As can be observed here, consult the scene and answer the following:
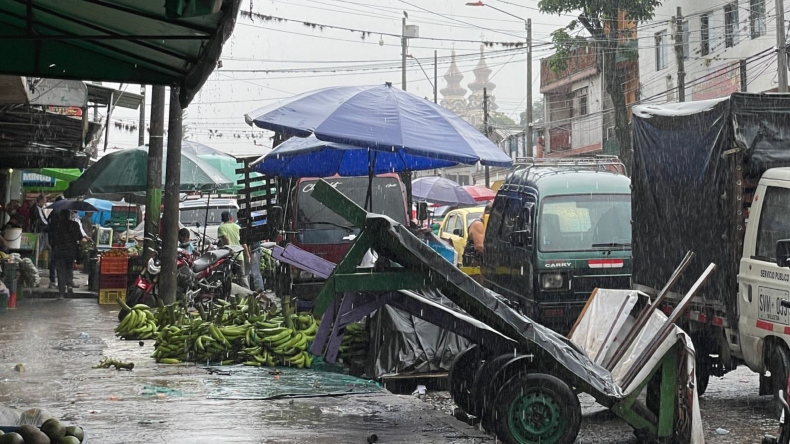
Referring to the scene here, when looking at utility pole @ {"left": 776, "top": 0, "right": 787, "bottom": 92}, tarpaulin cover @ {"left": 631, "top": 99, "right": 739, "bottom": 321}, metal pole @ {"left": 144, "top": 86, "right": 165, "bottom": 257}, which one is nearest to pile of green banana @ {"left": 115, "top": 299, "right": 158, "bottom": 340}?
metal pole @ {"left": 144, "top": 86, "right": 165, "bottom": 257}

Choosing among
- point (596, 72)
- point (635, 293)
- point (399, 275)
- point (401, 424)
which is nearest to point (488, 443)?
point (401, 424)

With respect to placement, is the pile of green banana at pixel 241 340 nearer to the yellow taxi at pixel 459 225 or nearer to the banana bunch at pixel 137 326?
the banana bunch at pixel 137 326

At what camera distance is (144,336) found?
11.7m

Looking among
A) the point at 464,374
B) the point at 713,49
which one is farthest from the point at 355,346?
the point at 713,49

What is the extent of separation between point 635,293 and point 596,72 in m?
38.4

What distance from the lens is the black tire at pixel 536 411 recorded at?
640cm

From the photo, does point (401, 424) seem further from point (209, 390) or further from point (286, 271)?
point (286, 271)

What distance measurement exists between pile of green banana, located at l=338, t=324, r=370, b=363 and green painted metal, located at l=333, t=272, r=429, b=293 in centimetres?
277

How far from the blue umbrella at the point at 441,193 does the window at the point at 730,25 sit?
10870 millimetres

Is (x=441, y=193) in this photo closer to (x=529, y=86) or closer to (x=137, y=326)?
(x=529, y=86)

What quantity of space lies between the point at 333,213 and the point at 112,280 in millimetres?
5636

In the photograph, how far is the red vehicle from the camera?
552 inches

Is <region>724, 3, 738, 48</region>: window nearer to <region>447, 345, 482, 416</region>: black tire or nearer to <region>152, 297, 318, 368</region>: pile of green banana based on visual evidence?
<region>152, 297, 318, 368</region>: pile of green banana

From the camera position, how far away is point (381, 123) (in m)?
11.2
